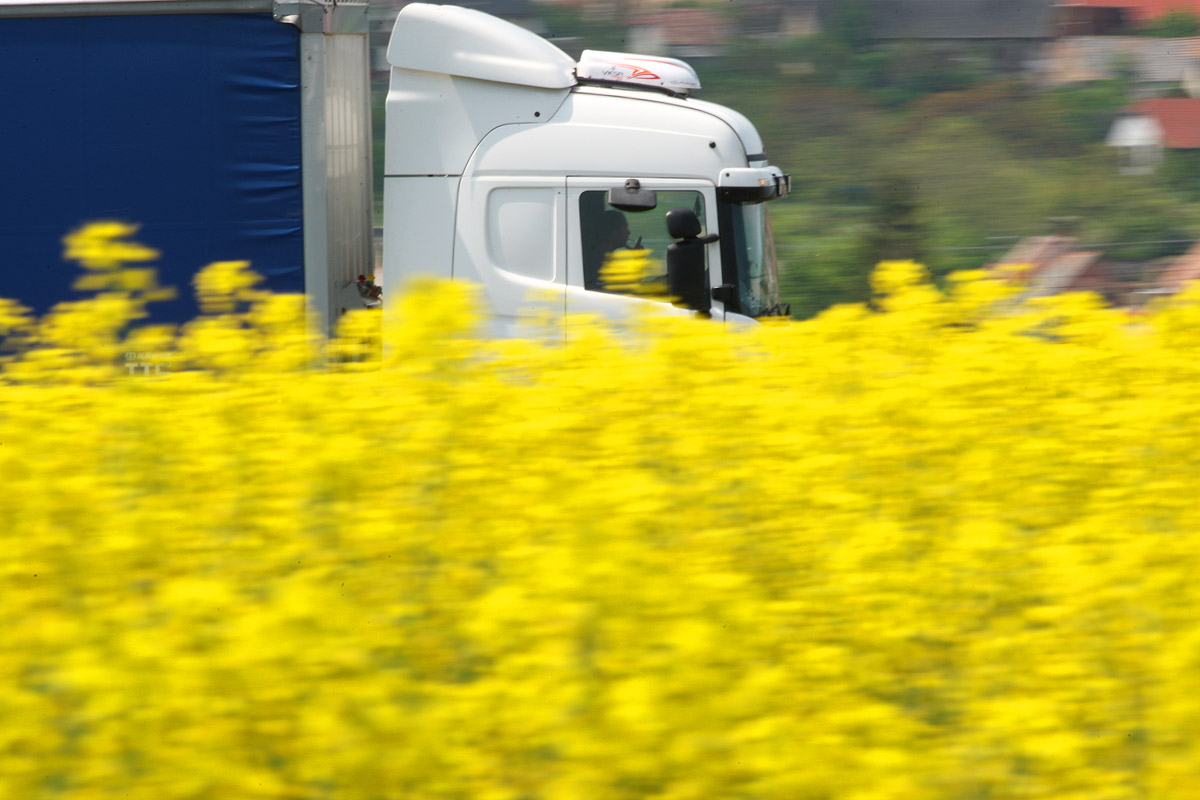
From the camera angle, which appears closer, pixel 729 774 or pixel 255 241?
pixel 729 774

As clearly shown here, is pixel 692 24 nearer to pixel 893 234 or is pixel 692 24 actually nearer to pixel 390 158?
pixel 893 234

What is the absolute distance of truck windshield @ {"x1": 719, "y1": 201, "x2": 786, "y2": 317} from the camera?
706cm

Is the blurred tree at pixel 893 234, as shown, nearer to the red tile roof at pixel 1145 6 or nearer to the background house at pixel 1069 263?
the background house at pixel 1069 263

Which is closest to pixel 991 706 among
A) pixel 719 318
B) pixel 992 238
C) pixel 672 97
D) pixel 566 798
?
pixel 566 798

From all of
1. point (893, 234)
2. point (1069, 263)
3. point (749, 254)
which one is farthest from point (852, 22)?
point (749, 254)

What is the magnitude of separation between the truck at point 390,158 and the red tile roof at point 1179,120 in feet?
107

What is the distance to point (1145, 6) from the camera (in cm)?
A: 4159

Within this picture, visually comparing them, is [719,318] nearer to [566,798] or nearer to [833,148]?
[566,798]

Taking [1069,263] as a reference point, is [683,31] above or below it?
above

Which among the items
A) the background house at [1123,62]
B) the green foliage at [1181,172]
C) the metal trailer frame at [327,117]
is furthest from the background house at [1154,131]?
the metal trailer frame at [327,117]

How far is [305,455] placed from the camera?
103 inches

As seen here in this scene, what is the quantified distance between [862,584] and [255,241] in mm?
5048

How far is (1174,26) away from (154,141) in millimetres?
40703

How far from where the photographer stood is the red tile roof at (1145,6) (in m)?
40.9
